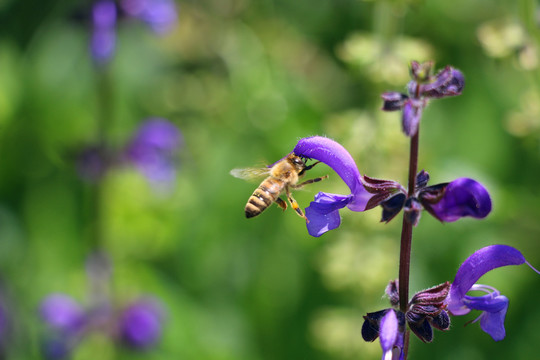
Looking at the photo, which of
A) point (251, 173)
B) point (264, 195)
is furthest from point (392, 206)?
point (251, 173)

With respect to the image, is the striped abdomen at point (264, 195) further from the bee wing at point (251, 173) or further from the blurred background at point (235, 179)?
the blurred background at point (235, 179)

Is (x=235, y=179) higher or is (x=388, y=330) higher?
(x=388, y=330)

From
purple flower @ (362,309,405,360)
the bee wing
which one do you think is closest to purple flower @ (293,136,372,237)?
purple flower @ (362,309,405,360)

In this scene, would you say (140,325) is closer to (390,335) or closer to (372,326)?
(372,326)

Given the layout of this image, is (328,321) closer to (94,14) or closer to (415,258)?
(415,258)

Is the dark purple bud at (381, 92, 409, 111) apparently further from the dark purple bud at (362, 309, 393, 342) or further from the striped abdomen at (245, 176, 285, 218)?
the striped abdomen at (245, 176, 285, 218)

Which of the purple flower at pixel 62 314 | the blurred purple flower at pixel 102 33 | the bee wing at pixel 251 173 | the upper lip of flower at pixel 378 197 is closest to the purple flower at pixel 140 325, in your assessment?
the purple flower at pixel 62 314
